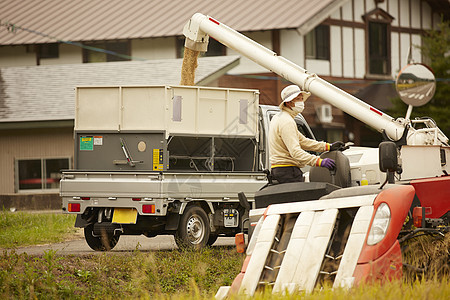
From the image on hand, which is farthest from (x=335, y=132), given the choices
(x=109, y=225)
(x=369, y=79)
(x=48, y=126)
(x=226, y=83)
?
(x=109, y=225)

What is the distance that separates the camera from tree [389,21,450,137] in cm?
3391

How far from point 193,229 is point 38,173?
17.3m

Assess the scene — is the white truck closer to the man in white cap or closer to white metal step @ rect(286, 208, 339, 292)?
the man in white cap

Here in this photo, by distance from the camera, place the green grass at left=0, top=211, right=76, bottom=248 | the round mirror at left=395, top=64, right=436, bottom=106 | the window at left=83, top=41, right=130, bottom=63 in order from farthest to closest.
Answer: the window at left=83, top=41, right=130, bottom=63
the round mirror at left=395, top=64, right=436, bottom=106
the green grass at left=0, top=211, right=76, bottom=248

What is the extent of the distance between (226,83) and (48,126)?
7689 millimetres

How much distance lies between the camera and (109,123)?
50.3 feet

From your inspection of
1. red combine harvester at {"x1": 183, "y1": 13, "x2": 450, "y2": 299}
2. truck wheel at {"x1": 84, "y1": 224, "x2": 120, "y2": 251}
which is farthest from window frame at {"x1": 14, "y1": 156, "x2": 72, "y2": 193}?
red combine harvester at {"x1": 183, "y1": 13, "x2": 450, "y2": 299}

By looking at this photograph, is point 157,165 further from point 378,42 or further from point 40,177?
point 378,42

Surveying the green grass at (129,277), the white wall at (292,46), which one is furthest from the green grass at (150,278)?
the white wall at (292,46)

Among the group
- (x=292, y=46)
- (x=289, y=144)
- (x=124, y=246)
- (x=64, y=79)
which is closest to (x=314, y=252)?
(x=289, y=144)

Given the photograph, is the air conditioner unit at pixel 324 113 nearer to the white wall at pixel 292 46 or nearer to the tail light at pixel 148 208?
the white wall at pixel 292 46

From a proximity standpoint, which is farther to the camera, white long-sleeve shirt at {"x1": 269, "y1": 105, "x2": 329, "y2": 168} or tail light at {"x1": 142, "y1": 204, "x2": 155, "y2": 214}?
tail light at {"x1": 142, "y1": 204, "x2": 155, "y2": 214}

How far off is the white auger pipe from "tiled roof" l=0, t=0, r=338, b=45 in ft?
50.8

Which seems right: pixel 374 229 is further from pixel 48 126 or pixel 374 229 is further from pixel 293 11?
pixel 293 11
